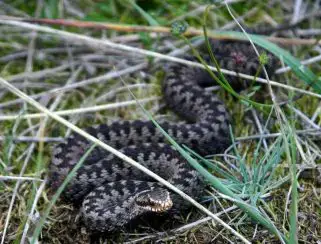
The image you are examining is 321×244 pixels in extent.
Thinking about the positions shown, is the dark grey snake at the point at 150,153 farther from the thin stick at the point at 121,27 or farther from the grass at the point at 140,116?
the thin stick at the point at 121,27

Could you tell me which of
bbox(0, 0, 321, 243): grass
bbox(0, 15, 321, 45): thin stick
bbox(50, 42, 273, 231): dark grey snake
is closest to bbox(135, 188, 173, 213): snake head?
bbox(50, 42, 273, 231): dark grey snake

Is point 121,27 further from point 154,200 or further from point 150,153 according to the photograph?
point 154,200

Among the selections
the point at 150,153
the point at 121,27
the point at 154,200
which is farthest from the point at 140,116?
the point at 154,200

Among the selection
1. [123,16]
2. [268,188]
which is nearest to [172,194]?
[268,188]

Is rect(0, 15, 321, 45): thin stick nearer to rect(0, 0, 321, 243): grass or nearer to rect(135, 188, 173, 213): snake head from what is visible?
rect(0, 0, 321, 243): grass

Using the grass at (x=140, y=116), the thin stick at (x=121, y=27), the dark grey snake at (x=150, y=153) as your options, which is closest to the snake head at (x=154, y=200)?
the dark grey snake at (x=150, y=153)

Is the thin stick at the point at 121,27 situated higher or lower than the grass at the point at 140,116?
higher
